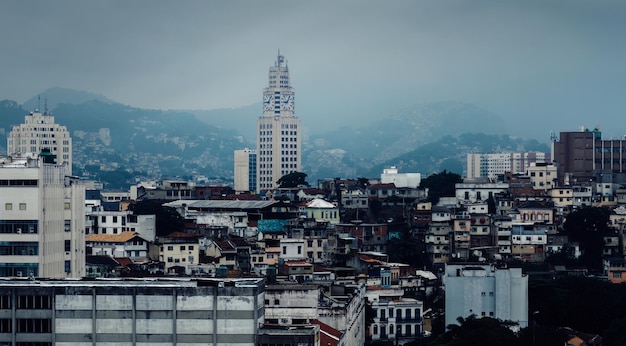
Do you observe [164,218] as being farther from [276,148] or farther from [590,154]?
[276,148]

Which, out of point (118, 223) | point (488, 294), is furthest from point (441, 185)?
point (488, 294)

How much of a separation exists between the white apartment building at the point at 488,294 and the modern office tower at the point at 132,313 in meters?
20.0

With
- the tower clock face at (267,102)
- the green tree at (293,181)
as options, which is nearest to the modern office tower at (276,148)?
the tower clock face at (267,102)

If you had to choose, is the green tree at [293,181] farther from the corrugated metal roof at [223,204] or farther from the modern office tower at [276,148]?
the modern office tower at [276,148]

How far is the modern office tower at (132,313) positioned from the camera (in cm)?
3091

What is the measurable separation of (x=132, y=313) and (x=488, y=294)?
21979 mm

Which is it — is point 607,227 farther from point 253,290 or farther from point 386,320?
point 253,290

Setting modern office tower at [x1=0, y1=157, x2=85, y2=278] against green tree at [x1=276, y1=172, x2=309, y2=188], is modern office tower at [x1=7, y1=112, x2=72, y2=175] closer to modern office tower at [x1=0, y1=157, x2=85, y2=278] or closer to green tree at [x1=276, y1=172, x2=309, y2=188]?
green tree at [x1=276, y1=172, x2=309, y2=188]

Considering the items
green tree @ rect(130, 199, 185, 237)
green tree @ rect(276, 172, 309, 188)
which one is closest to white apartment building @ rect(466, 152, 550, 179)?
green tree @ rect(276, 172, 309, 188)

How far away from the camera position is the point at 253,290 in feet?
101

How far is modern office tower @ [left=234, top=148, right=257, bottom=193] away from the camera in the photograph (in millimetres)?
147500

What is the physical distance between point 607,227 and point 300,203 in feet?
56.1

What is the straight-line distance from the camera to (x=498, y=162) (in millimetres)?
167875

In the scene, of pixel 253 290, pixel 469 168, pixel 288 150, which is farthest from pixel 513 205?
pixel 469 168
